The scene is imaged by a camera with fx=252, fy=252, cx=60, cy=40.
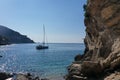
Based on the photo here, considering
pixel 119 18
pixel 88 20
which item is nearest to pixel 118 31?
pixel 119 18

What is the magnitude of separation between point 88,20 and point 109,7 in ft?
43.0

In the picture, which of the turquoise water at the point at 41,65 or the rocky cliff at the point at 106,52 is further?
the turquoise water at the point at 41,65

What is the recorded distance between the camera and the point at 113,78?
21094mm

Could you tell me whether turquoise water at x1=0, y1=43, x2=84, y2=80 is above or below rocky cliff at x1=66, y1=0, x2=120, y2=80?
below

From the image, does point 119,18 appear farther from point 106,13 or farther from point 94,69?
point 94,69

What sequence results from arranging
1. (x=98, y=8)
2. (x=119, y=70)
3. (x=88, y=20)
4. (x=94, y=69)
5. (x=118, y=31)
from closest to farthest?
(x=119, y=70) → (x=94, y=69) → (x=118, y=31) → (x=98, y=8) → (x=88, y=20)

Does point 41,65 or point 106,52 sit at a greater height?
point 106,52

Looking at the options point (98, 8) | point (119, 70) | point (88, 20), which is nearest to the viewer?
point (119, 70)

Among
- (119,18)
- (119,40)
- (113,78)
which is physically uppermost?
(119,18)

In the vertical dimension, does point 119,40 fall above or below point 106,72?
above

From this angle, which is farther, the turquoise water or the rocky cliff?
the turquoise water

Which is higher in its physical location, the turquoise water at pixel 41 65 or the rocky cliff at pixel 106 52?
the rocky cliff at pixel 106 52

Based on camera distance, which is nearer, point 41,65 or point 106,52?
point 106,52

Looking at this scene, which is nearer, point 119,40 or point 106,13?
point 119,40
